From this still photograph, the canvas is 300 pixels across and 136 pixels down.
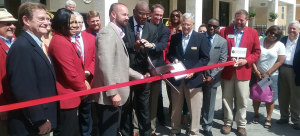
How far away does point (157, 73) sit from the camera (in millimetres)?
3658

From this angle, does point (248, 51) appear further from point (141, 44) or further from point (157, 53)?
point (141, 44)

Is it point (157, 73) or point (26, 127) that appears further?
point (157, 73)

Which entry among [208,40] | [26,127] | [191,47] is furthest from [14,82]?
[208,40]

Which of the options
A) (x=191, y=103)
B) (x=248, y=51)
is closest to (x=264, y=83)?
(x=248, y=51)

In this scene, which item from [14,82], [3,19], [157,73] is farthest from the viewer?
[157,73]

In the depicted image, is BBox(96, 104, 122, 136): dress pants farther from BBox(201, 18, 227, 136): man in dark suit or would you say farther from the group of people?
BBox(201, 18, 227, 136): man in dark suit

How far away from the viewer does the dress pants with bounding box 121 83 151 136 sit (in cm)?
390

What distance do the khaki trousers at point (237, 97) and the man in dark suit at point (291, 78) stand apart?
1.01 meters

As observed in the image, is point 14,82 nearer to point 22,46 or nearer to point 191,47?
point 22,46

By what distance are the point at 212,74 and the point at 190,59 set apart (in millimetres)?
560

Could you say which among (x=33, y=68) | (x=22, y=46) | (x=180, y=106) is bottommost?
(x=180, y=106)

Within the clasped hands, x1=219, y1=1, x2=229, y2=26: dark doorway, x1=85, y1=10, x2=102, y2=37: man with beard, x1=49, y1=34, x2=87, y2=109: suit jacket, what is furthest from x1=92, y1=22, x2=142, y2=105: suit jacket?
x1=219, y1=1, x2=229, y2=26: dark doorway

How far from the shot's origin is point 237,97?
14.6 feet

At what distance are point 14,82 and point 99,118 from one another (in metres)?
1.20
